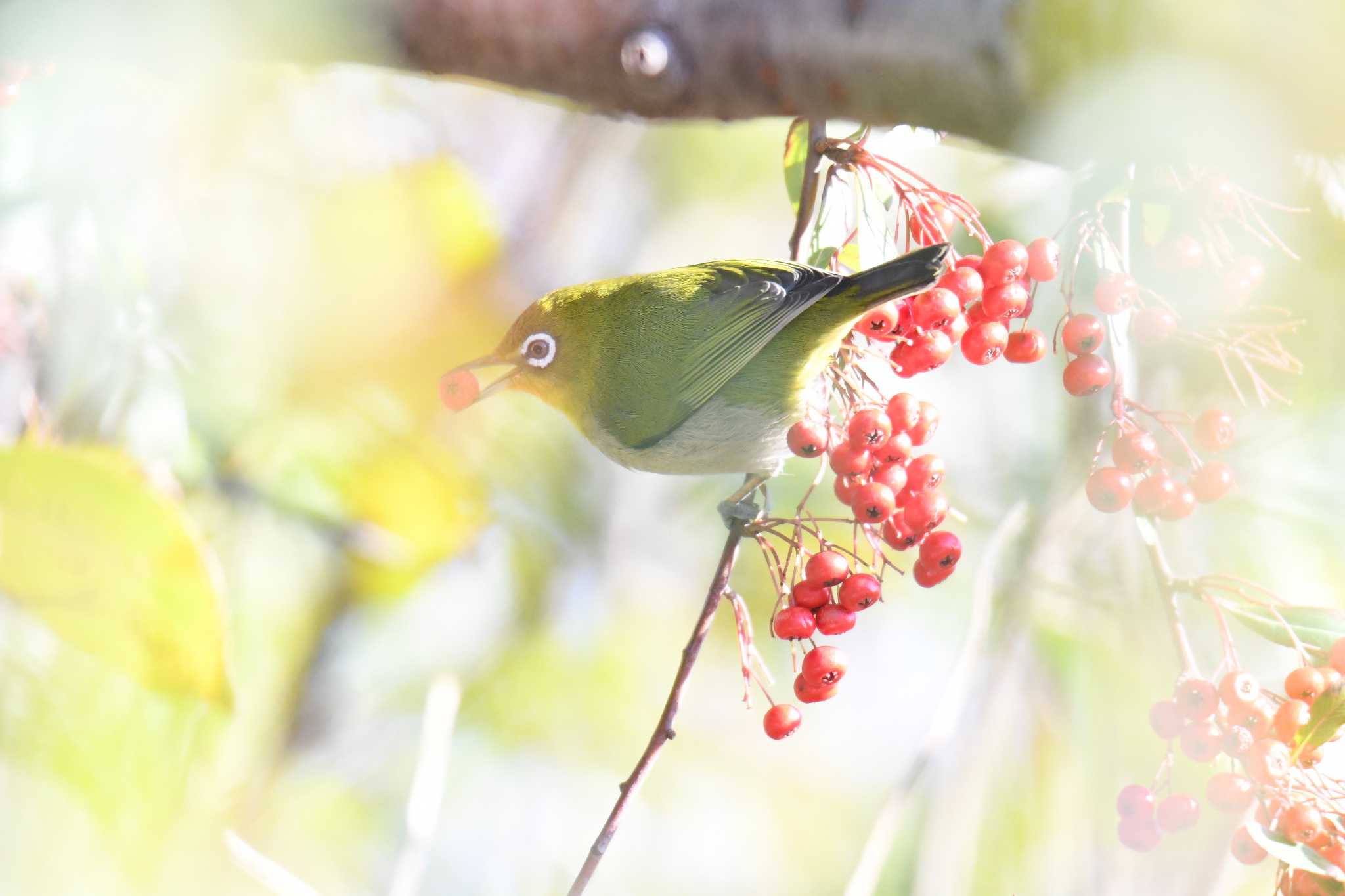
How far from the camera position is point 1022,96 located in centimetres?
36

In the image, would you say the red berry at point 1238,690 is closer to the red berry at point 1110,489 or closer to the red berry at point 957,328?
the red berry at point 1110,489

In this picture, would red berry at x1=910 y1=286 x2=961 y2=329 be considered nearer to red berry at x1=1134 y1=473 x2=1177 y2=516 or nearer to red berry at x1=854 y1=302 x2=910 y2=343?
red berry at x1=854 y1=302 x2=910 y2=343

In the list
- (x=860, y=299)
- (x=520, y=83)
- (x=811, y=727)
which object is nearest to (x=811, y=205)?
(x=860, y=299)

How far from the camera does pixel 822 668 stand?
493 mm

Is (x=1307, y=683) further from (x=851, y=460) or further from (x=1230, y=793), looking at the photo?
(x=851, y=460)

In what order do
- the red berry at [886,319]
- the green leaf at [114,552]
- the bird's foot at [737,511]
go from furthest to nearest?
the green leaf at [114,552] → the bird's foot at [737,511] → the red berry at [886,319]

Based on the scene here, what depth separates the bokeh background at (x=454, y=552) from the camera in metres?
0.81

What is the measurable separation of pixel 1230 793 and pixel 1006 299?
11.9 inches

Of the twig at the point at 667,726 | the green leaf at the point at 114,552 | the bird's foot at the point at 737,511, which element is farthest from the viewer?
the green leaf at the point at 114,552

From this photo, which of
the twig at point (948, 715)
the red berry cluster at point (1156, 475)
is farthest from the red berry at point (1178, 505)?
the twig at point (948, 715)

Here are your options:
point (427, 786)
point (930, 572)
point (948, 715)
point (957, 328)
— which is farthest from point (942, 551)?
point (427, 786)

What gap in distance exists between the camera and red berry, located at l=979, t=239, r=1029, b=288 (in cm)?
48

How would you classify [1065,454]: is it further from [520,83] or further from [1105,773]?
[520,83]

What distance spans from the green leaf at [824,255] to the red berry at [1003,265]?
9 centimetres
